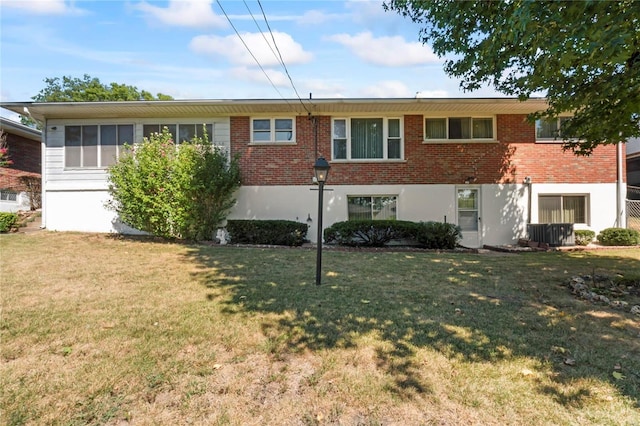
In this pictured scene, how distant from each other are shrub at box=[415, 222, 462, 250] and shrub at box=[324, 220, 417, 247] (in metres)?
0.28

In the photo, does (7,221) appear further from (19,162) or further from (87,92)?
(87,92)

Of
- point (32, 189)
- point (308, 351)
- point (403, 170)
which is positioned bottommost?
point (308, 351)

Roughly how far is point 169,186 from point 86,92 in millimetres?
32441

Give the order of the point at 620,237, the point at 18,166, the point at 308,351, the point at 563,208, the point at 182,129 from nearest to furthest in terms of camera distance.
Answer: the point at 308,351 < the point at 620,237 < the point at 563,208 < the point at 182,129 < the point at 18,166

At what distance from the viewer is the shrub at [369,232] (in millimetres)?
10414

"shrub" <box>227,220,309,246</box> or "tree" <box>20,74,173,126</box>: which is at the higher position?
"tree" <box>20,74,173,126</box>

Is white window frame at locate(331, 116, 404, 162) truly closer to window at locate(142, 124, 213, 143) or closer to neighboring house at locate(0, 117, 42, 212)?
window at locate(142, 124, 213, 143)

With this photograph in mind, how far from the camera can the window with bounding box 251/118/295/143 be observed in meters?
11.8

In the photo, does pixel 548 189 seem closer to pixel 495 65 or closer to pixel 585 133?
pixel 585 133

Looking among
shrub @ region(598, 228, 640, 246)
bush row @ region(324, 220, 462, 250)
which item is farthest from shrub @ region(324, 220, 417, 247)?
shrub @ region(598, 228, 640, 246)

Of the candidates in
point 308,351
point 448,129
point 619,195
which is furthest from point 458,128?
point 308,351

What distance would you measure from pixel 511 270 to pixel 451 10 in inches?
197

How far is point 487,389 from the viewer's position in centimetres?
257

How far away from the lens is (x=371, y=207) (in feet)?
38.8
